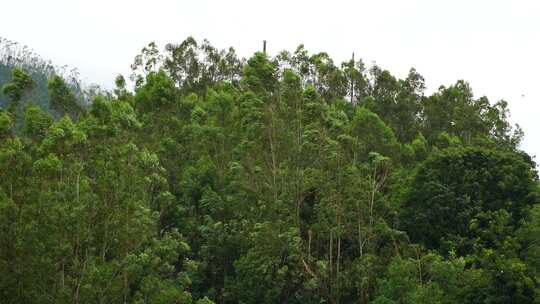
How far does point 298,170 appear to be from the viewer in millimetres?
27922

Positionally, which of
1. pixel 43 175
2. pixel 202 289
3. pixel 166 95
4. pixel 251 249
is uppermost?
pixel 166 95

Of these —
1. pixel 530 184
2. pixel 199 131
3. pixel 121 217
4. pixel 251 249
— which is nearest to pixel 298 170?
pixel 251 249

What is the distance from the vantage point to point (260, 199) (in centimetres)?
2850

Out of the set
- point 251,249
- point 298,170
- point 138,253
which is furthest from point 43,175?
point 298,170

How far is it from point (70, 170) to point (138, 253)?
3074 mm

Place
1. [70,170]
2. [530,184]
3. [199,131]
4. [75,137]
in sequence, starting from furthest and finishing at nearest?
1. [199,131]
2. [530,184]
3. [75,137]
4. [70,170]

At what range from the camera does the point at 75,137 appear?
70.9 feet

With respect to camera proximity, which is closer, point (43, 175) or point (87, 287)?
point (87, 287)

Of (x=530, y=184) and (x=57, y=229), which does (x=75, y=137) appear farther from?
(x=530, y=184)

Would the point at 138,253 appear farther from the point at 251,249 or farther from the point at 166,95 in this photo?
the point at 166,95

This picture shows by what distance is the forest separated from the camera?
696 inches

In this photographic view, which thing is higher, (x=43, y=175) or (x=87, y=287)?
(x=43, y=175)

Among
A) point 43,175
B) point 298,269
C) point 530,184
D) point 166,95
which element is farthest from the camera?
point 166,95

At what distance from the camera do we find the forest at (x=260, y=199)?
17.7 meters
